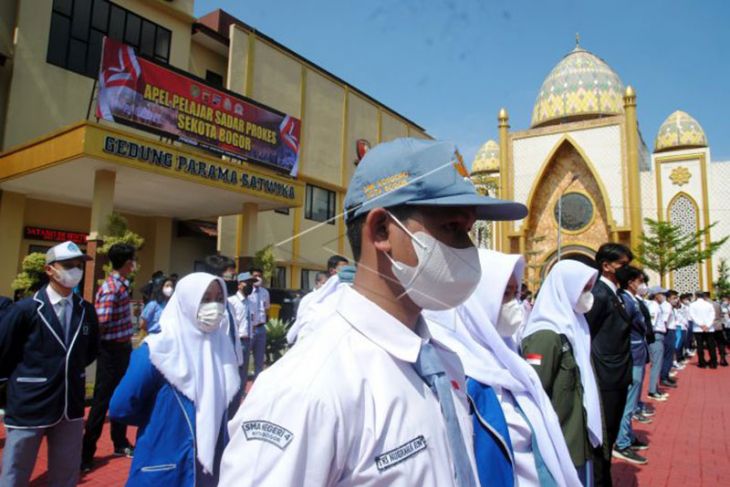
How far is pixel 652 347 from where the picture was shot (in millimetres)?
9172

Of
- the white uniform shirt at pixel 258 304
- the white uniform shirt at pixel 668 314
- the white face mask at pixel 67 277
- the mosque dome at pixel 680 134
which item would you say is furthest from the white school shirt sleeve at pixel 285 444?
the mosque dome at pixel 680 134

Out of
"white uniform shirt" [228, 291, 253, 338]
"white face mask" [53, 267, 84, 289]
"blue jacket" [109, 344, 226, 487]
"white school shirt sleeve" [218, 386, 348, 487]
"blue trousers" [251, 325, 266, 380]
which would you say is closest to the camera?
"white school shirt sleeve" [218, 386, 348, 487]

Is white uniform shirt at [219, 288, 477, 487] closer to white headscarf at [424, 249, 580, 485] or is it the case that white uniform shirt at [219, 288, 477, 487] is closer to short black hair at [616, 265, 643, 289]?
white headscarf at [424, 249, 580, 485]

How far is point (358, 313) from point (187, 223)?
16.7 m

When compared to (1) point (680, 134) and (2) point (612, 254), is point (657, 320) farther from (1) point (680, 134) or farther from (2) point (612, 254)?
(1) point (680, 134)

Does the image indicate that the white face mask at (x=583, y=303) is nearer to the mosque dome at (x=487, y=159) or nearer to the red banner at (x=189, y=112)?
the red banner at (x=189, y=112)

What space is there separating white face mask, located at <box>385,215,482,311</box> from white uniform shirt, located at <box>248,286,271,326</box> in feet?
23.4

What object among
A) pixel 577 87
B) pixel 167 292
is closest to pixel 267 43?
pixel 167 292

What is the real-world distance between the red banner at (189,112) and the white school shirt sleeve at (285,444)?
11028mm

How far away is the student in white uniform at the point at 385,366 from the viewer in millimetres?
1013

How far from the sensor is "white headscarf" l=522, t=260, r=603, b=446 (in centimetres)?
320

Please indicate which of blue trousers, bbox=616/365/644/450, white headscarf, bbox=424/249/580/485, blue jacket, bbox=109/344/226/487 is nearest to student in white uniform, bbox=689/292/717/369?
blue trousers, bbox=616/365/644/450

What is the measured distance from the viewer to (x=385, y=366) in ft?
3.89

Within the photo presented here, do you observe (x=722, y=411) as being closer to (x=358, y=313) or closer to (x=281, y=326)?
(x=281, y=326)
